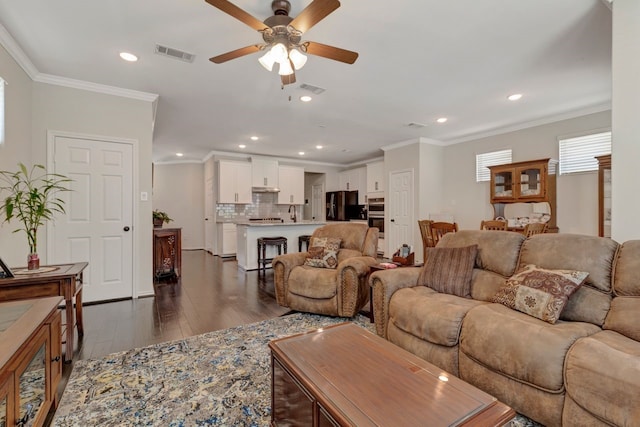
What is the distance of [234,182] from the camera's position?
23.6 ft

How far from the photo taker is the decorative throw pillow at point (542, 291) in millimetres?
1753

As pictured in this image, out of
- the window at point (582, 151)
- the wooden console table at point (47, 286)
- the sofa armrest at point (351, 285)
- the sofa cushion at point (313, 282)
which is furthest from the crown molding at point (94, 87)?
the window at point (582, 151)

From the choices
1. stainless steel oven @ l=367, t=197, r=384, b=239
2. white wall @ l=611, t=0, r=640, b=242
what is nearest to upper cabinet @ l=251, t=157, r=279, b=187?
stainless steel oven @ l=367, t=197, r=384, b=239

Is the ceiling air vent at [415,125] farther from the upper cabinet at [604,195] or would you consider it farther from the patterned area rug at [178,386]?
the patterned area rug at [178,386]

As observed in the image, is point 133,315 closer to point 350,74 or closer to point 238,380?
point 238,380

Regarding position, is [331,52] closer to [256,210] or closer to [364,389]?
[364,389]

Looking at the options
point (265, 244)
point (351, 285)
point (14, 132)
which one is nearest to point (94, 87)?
point (14, 132)

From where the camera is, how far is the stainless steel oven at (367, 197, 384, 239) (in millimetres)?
7234

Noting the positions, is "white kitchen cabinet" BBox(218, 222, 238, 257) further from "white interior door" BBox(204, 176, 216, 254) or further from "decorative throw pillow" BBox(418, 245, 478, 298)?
"decorative throw pillow" BBox(418, 245, 478, 298)

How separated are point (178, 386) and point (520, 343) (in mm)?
2057

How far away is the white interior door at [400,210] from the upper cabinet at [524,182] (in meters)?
1.58

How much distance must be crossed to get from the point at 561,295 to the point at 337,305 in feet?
5.95

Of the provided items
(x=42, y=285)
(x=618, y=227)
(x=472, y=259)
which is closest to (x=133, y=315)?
(x=42, y=285)

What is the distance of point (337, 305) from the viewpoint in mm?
2984
